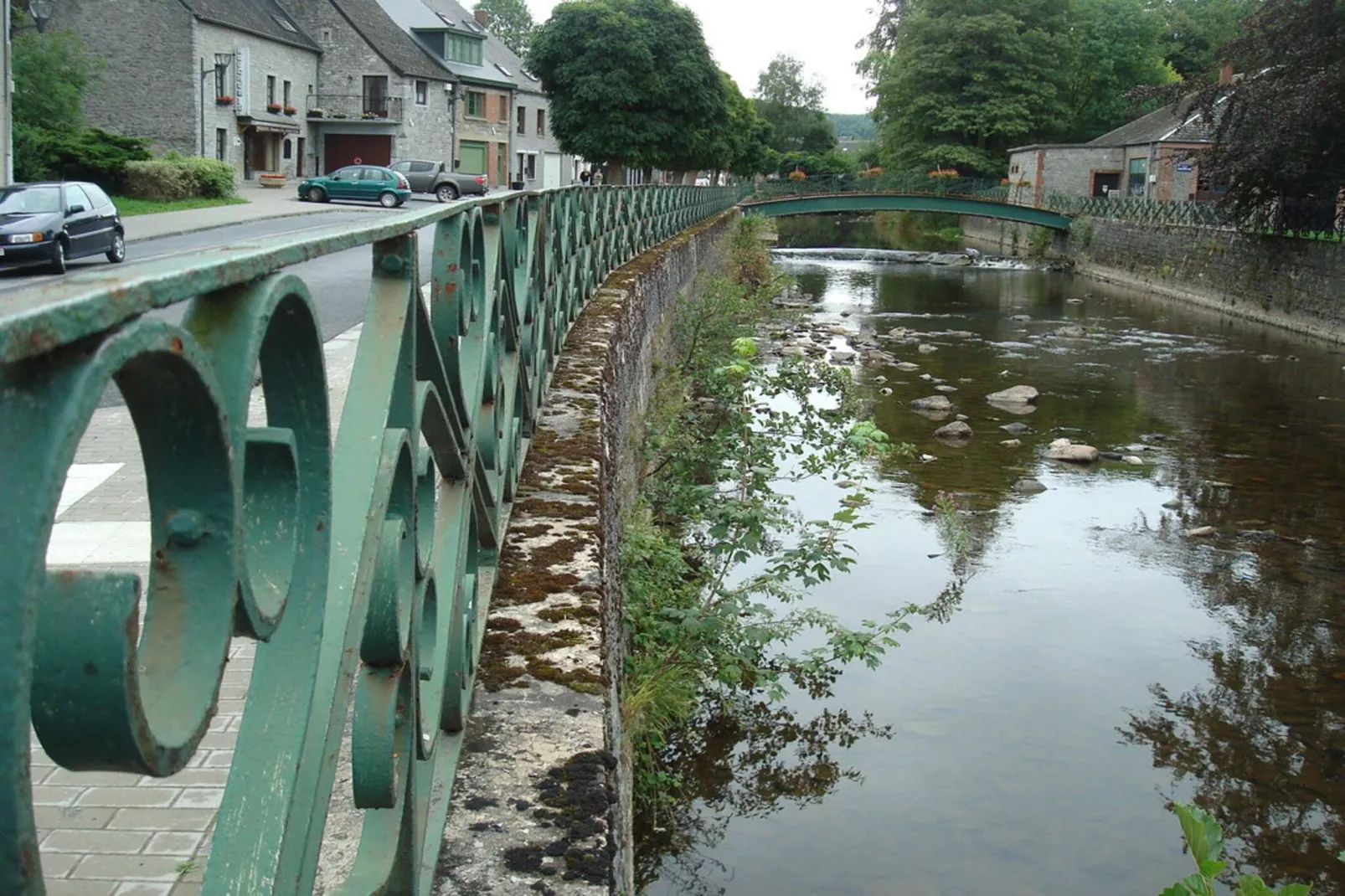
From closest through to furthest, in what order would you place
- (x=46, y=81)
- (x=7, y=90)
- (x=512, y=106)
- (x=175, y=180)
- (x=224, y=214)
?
(x=7, y=90) → (x=224, y=214) → (x=46, y=81) → (x=175, y=180) → (x=512, y=106)

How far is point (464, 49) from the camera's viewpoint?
56469 mm

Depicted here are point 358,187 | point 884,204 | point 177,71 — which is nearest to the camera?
point 358,187

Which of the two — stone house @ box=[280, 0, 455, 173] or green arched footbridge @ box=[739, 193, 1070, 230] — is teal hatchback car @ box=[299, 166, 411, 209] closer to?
green arched footbridge @ box=[739, 193, 1070, 230]

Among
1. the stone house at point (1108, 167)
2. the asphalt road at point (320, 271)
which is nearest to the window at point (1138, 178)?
the stone house at point (1108, 167)

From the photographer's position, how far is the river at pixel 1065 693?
6.13 metres

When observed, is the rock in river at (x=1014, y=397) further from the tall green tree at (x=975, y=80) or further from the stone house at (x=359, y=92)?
the tall green tree at (x=975, y=80)

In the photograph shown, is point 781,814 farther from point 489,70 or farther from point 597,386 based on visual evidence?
point 489,70

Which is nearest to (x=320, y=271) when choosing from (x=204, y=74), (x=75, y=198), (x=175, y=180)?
(x=75, y=198)

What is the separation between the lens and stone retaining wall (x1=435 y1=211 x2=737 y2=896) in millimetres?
2338

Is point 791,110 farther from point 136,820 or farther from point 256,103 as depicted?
point 136,820

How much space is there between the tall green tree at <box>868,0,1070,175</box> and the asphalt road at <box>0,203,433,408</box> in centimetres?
3814

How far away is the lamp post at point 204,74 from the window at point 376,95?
7.96 m

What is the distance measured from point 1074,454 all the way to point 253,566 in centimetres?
1345

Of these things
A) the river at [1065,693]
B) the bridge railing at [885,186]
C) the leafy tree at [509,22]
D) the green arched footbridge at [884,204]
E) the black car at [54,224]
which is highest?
the leafy tree at [509,22]
